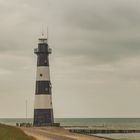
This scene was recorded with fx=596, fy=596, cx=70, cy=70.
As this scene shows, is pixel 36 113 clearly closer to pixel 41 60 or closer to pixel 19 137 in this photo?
pixel 41 60

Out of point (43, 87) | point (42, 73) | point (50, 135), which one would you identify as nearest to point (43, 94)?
point (43, 87)

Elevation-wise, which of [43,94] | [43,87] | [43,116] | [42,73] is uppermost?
[42,73]

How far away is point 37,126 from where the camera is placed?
7619 centimetres

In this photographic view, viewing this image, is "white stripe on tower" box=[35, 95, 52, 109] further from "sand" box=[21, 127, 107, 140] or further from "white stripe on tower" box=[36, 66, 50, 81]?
"sand" box=[21, 127, 107, 140]

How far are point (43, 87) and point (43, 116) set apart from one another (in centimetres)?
368

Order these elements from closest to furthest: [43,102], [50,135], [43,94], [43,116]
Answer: [50,135], [43,102], [43,94], [43,116]

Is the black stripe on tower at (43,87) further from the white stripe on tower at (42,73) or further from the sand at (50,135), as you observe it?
the sand at (50,135)

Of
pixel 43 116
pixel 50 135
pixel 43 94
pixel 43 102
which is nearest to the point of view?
pixel 50 135

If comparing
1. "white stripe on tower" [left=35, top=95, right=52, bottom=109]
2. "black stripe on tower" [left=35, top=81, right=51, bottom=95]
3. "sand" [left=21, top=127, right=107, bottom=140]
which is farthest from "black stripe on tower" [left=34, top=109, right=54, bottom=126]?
"sand" [left=21, top=127, right=107, bottom=140]

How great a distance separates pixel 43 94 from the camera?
244ft

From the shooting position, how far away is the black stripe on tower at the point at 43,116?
7481cm

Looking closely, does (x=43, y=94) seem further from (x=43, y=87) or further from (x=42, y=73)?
(x=42, y=73)

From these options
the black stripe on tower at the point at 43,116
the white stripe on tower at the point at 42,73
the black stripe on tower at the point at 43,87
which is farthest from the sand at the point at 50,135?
the white stripe on tower at the point at 42,73

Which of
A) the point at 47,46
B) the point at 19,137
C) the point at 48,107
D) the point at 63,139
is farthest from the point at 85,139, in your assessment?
the point at 47,46
